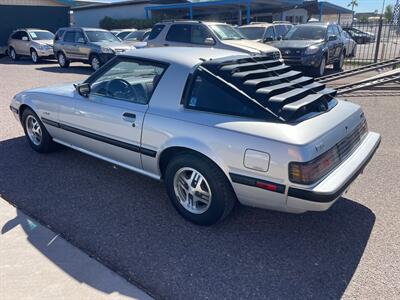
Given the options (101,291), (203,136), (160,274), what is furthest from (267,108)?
(101,291)

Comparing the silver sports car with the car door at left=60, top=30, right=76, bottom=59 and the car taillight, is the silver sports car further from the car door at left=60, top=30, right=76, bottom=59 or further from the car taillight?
the car door at left=60, top=30, right=76, bottom=59

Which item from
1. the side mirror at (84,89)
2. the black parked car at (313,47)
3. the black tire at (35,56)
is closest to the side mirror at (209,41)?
the black parked car at (313,47)

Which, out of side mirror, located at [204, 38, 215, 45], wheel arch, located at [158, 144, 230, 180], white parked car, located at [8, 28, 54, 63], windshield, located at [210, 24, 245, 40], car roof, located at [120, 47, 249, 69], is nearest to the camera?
wheel arch, located at [158, 144, 230, 180]

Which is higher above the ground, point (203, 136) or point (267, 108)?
point (267, 108)

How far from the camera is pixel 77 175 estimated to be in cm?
431

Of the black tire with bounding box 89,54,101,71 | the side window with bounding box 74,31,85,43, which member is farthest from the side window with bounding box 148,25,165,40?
the side window with bounding box 74,31,85,43

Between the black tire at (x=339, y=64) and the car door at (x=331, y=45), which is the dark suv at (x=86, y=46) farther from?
the black tire at (x=339, y=64)

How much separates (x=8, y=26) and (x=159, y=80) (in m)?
23.1

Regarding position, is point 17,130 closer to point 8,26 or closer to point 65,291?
point 65,291

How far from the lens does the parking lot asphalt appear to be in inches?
101

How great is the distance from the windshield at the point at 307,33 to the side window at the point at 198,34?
326 centimetres

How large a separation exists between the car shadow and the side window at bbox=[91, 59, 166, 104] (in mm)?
1028

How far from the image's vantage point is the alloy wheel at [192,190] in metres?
3.17

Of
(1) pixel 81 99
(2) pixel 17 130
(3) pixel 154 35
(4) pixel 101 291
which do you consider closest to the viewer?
(4) pixel 101 291
